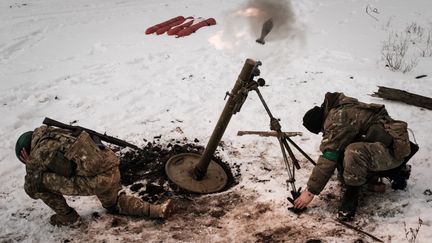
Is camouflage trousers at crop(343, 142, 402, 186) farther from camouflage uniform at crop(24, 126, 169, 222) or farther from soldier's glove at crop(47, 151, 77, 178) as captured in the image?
soldier's glove at crop(47, 151, 77, 178)

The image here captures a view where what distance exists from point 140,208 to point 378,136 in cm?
260

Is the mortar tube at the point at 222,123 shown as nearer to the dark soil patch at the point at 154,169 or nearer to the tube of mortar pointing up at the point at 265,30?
the dark soil patch at the point at 154,169

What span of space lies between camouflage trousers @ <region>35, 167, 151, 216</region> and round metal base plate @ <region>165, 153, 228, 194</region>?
81 centimetres

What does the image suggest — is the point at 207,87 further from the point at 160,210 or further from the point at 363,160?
the point at 363,160

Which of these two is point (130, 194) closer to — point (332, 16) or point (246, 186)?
point (246, 186)

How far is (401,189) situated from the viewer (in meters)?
4.32

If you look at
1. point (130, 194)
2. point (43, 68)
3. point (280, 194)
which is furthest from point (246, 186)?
point (43, 68)

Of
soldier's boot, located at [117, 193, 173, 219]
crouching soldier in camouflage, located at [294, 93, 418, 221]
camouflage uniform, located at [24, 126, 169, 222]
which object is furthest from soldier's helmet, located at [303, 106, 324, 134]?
camouflage uniform, located at [24, 126, 169, 222]

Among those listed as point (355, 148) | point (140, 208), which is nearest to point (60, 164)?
point (140, 208)

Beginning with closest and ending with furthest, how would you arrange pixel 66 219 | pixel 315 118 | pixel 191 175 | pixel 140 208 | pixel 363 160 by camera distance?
pixel 363 160 < pixel 66 219 < pixel 140 208 < pixel 315 118 < pixel 191 175

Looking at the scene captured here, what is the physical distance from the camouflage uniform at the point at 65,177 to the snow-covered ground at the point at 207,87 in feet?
1.21

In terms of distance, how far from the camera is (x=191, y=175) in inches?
198

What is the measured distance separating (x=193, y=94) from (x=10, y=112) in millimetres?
3190

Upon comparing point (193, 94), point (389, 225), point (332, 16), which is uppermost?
point (389, 225)
